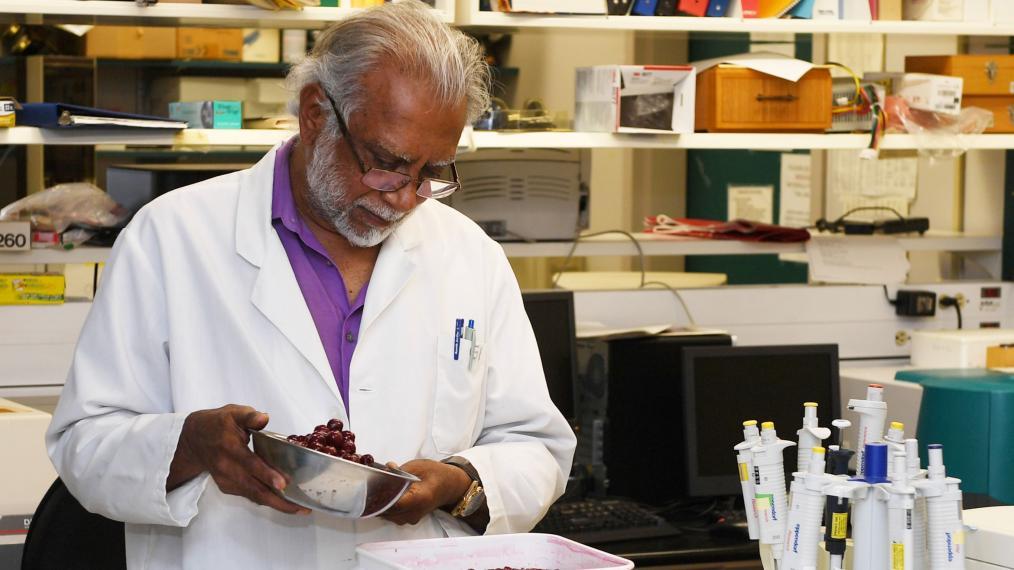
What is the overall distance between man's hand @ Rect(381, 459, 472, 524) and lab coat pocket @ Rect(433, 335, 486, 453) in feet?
0.37

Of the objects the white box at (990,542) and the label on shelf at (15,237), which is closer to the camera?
the white box at (990,542)

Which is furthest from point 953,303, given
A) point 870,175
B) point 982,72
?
point 870,175

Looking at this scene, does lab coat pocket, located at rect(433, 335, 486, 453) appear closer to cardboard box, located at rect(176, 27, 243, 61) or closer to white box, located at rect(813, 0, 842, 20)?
A: white box, located at rect(813, 0, 842, 20)

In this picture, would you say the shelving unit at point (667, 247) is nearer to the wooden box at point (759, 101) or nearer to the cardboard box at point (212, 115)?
the wooden box at point (759, 101)

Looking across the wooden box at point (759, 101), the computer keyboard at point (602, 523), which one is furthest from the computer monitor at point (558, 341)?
the wooden box at point (759, 101)

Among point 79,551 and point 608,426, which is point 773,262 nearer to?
point 608,426

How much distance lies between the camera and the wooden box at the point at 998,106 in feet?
11.4

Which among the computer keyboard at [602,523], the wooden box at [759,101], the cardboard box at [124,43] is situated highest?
the cardboard box at [124,43]

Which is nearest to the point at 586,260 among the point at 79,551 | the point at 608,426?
the point at 608,426

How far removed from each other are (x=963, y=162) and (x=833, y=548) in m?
2.71

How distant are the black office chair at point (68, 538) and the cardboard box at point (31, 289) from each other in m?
1.22

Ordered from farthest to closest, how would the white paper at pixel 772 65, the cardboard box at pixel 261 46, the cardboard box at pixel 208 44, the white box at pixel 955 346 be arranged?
the cardboard box at pixel 261 46 → the cardboard box at pixel 208 44 → the white box at pixel 955 346 → the white paper at pixel 772 65

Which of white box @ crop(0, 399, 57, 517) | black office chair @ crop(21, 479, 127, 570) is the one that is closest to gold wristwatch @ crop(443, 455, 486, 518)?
black office chair @ crop(21, 479, 127, 570)

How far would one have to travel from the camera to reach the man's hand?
1.57 metres
